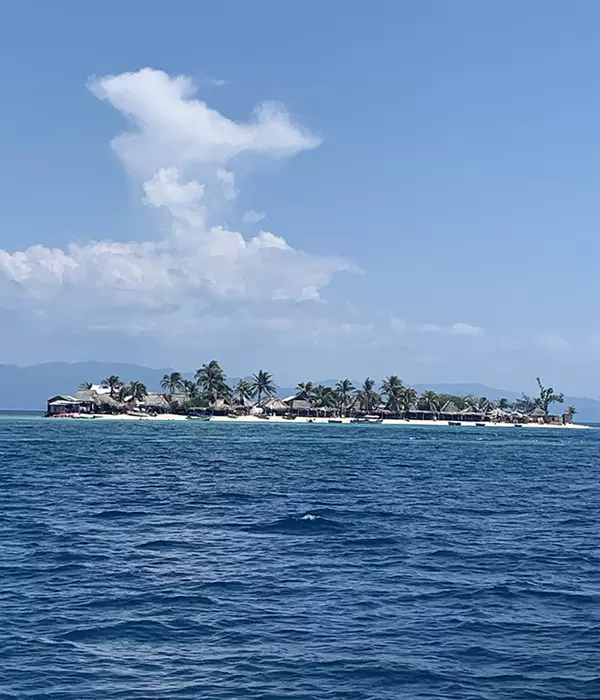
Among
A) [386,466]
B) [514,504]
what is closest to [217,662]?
[514,504]

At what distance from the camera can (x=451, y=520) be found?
44031 millimetres

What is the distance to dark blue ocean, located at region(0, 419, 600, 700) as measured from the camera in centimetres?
1834

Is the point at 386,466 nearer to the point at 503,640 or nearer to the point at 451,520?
the point at 451,520

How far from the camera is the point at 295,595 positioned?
2577 centimetres

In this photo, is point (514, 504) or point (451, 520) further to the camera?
point (514, 504)

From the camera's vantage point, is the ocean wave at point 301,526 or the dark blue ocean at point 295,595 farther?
the ocean wave at point 301,526

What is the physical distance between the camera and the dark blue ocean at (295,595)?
60.2 feet

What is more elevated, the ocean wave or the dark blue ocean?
the ocean wave

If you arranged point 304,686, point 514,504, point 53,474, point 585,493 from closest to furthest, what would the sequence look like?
point 304,686
point 514,504
point 585,493
point 53,474

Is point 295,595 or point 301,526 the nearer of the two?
point 295,595

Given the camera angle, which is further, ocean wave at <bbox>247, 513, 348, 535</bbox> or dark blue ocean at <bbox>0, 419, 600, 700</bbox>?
ocean wave at <bbox>247, 513, 348, 535</bbox>

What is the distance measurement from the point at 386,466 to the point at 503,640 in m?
65.6

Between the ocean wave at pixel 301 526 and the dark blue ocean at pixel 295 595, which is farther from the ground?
the ocean wave at pixel 301 526

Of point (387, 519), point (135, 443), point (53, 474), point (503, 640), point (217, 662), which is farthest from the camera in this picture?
point (135, 443)
